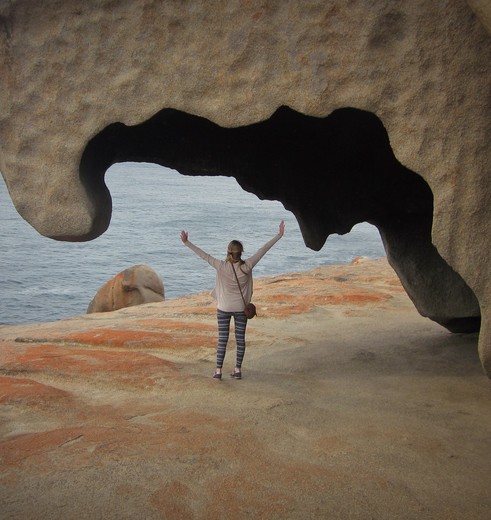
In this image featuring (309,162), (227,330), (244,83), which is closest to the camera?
(244,83)

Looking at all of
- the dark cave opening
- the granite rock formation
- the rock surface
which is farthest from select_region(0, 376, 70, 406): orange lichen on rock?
the dark cave opening

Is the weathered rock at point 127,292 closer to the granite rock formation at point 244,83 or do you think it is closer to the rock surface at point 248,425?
the rock surface at point 248,425

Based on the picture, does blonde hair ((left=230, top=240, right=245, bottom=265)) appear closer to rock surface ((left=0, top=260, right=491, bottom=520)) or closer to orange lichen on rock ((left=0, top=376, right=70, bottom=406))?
rock surface ((left=0, top=260, right=491, bottom=520))

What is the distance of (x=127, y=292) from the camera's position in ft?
41.4

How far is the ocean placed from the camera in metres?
16.5

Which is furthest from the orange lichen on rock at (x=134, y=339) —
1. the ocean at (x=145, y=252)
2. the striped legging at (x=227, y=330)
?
the ocean at (x=145, y=252)

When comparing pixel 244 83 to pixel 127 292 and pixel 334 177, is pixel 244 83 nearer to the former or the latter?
pixel 334 177

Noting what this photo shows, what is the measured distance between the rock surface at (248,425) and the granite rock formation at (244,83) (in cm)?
88

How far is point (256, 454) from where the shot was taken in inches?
165

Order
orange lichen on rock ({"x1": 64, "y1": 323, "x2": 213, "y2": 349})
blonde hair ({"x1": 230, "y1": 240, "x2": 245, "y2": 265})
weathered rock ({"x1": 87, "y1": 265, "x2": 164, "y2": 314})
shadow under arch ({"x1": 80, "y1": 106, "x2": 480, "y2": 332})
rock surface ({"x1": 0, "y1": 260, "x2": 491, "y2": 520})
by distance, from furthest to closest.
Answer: weathered rock ({"x1": 87, "y1": 265, "x2": 164, "y2": 314}) < orange lichen on rock ({"x1": 64, "y1": 323, "x2": 213, "y2": 349}) < shadow under arch ({"x1": 80, "y1": 106, "x2": 480, "y2": 332}) < blonde hair ({"x1": 230, "y1": 240, "x2": 245, "y2": 265}) < rock surface ({"x1": 0, "y1": 260, "x2": 491, "y2": 520})

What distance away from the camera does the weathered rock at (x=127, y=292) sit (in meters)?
12.5

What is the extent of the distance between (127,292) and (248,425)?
8.18 meters

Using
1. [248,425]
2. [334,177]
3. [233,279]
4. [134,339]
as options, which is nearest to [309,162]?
[334,177]

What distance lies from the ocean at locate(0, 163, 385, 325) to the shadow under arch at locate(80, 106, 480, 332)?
8.93 metres
